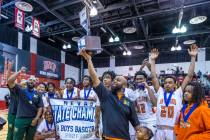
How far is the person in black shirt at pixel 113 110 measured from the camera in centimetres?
259

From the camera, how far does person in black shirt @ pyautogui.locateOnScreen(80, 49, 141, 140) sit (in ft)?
8.49

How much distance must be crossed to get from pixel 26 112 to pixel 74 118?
3.00ft

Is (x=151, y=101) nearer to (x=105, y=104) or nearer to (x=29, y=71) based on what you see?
(x=105, y=104)

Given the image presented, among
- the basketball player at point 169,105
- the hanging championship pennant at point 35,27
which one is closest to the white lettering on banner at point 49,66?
the hanging championship pennant at point 35,27

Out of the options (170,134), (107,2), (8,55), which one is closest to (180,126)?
(170,134)

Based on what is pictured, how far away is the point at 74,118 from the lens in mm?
4004

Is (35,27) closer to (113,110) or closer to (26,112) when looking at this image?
(26,112)

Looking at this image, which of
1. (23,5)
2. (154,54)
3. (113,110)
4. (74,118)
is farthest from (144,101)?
(23,5)

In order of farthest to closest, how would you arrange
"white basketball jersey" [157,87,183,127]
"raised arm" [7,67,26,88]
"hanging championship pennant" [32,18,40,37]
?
"hanging championship pennant" [32,18,40,37], "raised arm" [7,67,26,88], "white basketball jersey" [157,87,183,127]

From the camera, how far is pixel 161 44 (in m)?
18.5

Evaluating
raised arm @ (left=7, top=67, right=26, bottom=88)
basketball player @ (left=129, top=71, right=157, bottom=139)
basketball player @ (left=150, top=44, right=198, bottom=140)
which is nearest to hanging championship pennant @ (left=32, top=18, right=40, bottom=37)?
raised arm @ (left=7, top=67, right=26, bottom=88)

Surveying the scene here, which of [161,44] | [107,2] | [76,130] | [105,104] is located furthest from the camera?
[161,44]

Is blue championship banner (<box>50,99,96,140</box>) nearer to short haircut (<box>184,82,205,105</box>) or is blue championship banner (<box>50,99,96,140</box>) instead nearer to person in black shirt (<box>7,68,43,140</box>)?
person in black shirt (<box>7,68,43,140</box>)

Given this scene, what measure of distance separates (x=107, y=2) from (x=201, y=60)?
11.5 m
